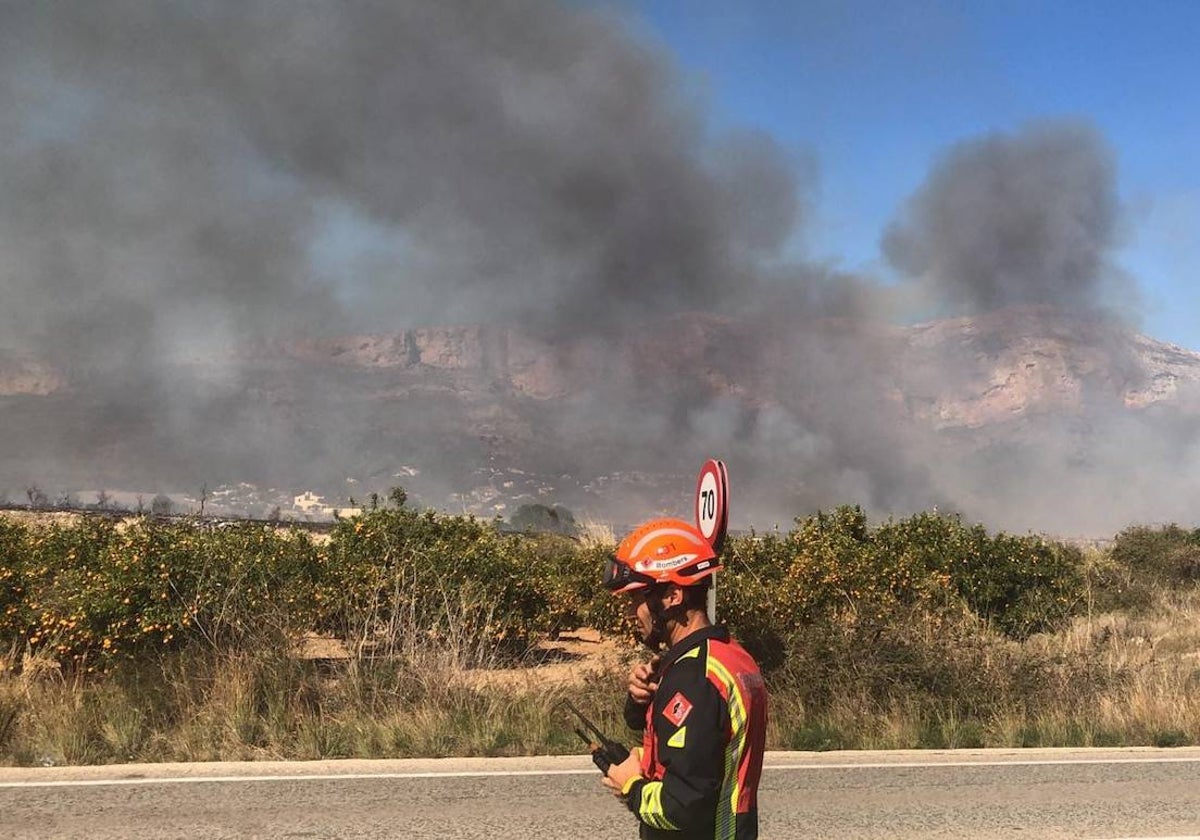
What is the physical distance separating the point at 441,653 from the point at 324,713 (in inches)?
54.7

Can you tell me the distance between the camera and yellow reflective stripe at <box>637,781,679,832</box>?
7.55ft

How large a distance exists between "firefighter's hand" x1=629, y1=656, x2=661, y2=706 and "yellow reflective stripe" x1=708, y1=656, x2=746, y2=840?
0.30 meters

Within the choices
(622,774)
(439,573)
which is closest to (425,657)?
(439,573)

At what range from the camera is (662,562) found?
8.18 ft

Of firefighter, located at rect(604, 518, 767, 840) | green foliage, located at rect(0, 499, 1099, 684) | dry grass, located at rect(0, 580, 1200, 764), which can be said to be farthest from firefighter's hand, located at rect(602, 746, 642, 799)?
green foliage, located at rect(0, 499, 1099, 684)

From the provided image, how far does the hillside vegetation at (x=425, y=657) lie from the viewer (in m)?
7.71

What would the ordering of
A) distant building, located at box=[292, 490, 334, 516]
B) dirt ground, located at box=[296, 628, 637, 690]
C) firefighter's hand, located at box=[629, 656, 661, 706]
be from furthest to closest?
distant building, located at box=[292, 490, 334, 516] < dirt ground, located at box=[296, 628, 637, 690] < firefighter's hand, located at box=[629, 656, 661, 706]

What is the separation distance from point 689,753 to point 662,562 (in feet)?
1.69

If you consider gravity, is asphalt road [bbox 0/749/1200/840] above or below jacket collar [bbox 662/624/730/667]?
below

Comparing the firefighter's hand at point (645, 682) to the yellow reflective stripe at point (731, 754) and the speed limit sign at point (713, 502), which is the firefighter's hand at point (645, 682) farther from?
the speed limit sign at point (713, 502)

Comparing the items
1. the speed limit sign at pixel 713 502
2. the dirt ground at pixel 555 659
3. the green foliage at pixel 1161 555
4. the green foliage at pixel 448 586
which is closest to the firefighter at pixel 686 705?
the speed limit sign at pixel 713 502

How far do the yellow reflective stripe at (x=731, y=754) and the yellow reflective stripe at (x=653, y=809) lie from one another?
15 cm

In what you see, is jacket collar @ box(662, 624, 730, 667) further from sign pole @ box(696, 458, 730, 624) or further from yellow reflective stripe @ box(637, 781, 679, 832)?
sign pole @ box(696, 458, 730, 624)

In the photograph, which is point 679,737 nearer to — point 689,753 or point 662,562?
point 689,753
